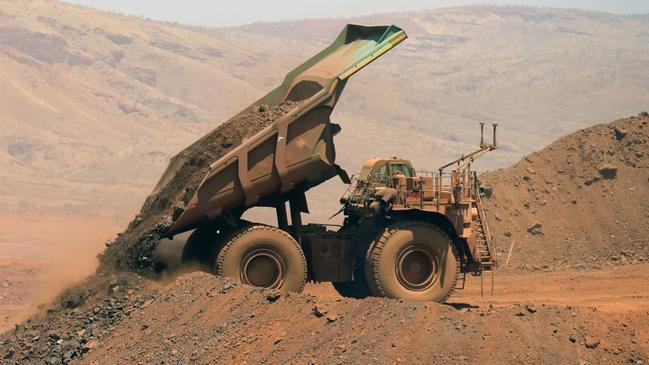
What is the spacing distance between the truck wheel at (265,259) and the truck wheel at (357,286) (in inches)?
42.5

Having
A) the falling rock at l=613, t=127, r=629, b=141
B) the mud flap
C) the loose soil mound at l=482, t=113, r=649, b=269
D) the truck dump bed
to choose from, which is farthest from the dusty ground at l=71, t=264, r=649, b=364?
the falling rock at l=613, t=127, r=629, b=141

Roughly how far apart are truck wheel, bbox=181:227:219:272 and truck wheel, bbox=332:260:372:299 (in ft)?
8.09

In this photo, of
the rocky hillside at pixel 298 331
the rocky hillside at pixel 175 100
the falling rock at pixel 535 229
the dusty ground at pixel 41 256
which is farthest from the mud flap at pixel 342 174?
the rocky hillside at pixel 175 100

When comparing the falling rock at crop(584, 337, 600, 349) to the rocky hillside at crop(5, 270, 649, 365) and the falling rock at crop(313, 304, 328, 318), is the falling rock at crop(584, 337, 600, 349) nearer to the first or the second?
the rocky hillside at crop(5, 270, 649, 365)

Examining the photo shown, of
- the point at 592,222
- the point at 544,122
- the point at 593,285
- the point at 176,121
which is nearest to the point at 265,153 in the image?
the point at 593,285

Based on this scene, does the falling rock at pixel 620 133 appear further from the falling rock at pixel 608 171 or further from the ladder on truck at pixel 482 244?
the ladder on truck at pixel 482 244

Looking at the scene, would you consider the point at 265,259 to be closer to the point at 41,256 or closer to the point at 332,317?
the point at 332,317

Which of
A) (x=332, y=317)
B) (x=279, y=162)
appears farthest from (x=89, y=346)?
(x=279, y=162)

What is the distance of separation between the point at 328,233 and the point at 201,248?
2.25m

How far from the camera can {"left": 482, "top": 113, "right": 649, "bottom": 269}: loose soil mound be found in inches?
1053

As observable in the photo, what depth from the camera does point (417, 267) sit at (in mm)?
17641

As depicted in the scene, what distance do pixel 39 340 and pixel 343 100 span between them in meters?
102

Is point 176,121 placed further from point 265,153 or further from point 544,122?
point 265,153

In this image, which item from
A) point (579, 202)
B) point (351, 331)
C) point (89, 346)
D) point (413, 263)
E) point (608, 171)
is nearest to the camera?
point (351, 331)
